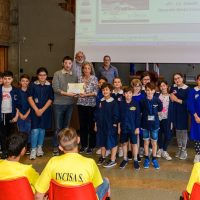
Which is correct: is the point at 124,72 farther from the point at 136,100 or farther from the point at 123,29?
the point at 136,100

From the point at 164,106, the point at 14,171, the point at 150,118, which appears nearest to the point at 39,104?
the point at 150,118

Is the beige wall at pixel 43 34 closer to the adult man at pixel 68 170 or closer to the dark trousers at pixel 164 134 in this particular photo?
the dark trousers at pixel 164 134

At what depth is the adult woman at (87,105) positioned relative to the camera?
4.93 metres

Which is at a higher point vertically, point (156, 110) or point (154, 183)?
point (156, 110)

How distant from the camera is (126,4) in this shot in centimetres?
618

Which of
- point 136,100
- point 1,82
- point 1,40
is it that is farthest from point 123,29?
point 1,40

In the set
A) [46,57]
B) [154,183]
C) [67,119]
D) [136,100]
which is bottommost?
[154,183]

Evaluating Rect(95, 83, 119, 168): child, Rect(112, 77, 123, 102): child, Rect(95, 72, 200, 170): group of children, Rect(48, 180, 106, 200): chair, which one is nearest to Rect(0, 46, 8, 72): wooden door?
Rect(95, 72, 200, 170): group of children

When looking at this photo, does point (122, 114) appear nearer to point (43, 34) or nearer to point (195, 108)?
point (195, 108)

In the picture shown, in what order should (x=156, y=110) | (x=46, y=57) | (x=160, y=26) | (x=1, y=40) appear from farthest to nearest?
(x=46, y=57) → (x=1, y=40) → (x=160, y=26) → (x=156, y=110)

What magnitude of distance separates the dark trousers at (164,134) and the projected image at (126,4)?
2.37 metres

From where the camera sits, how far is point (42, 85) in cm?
488

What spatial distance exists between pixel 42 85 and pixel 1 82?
573 mm

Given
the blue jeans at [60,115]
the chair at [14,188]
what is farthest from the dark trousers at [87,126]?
the chair at [14,188]
